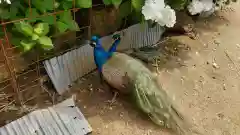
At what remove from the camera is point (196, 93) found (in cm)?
166

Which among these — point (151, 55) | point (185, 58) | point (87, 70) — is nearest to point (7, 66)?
point (87, 70)

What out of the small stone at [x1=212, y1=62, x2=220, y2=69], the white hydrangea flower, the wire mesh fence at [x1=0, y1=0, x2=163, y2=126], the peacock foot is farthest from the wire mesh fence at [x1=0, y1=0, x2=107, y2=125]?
the small stone at [x1=212, y1=62, x2=220, y2=69]

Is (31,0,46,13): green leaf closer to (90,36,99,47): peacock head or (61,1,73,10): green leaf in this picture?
(61,1,73,10): green leaf

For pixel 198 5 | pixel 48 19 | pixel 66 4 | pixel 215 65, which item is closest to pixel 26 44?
pixel 48 19

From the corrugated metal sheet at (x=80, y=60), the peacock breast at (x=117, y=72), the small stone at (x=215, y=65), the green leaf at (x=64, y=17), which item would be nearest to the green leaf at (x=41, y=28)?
the green leaf at (x=64, y=17)

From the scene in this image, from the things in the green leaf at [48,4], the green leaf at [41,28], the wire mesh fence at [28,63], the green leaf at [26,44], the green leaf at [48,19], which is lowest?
the wire mesh fence at [28,63]

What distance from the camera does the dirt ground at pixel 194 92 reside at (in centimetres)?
150

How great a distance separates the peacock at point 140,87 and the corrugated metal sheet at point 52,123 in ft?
0.81

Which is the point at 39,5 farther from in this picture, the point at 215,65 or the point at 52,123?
the point at 215,65

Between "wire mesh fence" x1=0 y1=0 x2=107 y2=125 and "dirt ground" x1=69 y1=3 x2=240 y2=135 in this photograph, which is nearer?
"wire mesh fence" x1=0 y1=0 x2=107 y2=125

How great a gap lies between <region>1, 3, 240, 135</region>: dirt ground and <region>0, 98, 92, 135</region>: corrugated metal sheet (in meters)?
0.07

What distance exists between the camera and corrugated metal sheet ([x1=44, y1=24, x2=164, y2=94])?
1565mm

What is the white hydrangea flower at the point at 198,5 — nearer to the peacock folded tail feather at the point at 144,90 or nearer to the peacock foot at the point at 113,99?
the peacock folded tail feather at the point at 144,90

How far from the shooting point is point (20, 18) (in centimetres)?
129
